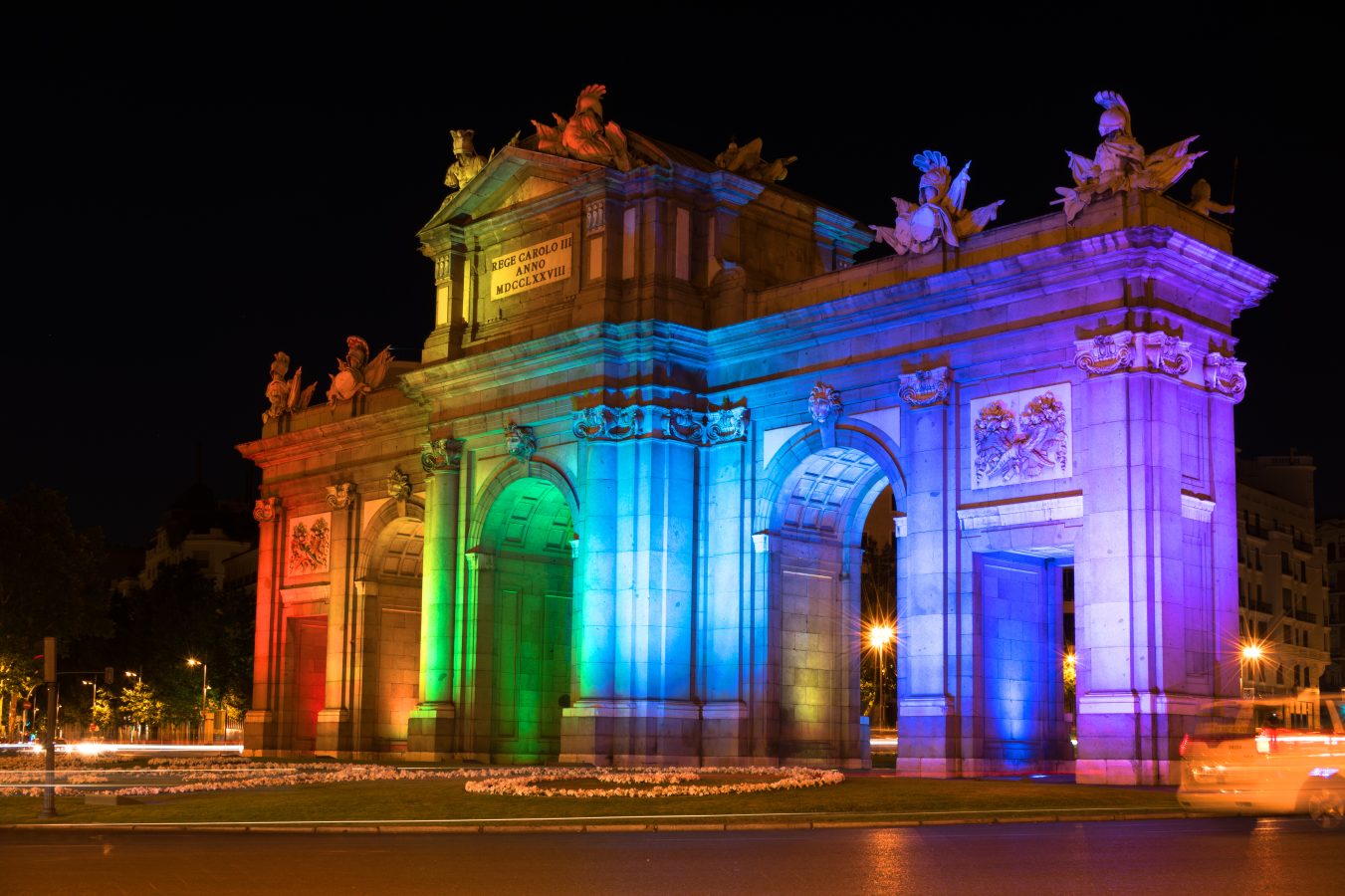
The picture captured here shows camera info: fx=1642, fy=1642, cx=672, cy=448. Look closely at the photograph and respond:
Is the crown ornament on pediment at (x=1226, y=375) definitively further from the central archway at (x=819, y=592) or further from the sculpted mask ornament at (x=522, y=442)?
the sculpted mask ornament at (x=522, y=442)

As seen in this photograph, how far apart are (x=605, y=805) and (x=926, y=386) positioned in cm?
1745

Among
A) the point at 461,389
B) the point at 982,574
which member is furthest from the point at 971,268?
the point at 461,389

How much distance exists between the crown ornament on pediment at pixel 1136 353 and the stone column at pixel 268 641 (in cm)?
3841

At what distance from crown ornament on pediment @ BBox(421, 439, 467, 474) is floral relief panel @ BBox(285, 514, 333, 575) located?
10.7 m

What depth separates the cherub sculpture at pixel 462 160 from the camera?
56.7 m

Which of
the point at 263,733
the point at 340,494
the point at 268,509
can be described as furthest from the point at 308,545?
the point at 263,733

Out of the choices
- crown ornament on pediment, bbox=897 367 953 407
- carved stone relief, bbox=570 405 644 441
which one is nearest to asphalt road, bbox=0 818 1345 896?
crown ornament on pediment, bbox=897 367 953 407

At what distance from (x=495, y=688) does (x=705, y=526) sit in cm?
1038

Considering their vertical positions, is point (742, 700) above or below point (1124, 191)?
below

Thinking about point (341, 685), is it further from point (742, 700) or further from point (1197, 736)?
point (1197, 736)

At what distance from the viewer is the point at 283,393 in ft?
227

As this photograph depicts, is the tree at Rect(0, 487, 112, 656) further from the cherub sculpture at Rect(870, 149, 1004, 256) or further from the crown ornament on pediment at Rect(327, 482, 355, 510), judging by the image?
the cherub sculpture at Rect(870, 149, 1004, 256)

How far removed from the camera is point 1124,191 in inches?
1582

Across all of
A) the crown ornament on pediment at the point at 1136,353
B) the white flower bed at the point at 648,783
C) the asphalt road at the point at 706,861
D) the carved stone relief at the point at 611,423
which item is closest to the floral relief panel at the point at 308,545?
the carved stone relief at the point at 611,423
